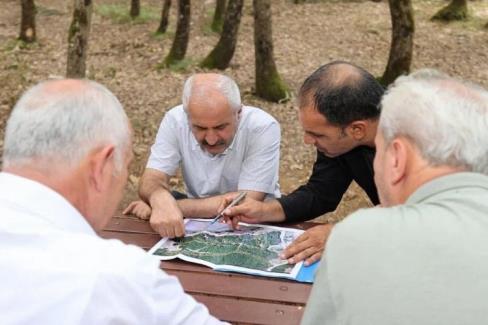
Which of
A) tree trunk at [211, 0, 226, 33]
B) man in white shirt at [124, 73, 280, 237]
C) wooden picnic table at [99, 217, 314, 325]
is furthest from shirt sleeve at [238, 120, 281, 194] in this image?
tree trunk at [211, 0, 226, 33]

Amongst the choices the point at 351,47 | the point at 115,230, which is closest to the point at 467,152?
the point at 115,230

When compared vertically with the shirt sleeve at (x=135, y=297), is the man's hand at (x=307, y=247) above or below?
below

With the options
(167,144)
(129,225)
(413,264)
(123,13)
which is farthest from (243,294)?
(123,13)

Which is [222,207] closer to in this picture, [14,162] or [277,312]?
[277,312]

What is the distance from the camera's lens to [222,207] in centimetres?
295

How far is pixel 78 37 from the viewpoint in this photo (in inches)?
232

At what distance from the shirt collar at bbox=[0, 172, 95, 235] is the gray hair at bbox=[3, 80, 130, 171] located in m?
0.06

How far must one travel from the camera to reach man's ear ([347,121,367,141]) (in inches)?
112

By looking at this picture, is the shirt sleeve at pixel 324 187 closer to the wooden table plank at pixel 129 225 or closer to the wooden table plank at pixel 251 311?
the wooden table plank at pixel 129 225

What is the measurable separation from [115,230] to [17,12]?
11431 mm

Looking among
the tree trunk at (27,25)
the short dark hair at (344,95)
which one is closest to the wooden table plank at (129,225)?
the short dark hair at (344,95)

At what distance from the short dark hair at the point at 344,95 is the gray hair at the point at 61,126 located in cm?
140

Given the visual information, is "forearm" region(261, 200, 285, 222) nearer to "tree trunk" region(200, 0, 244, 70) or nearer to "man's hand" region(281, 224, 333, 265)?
"man's hand" region(281, 224, 333, 265)

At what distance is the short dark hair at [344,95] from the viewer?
2.79 m
